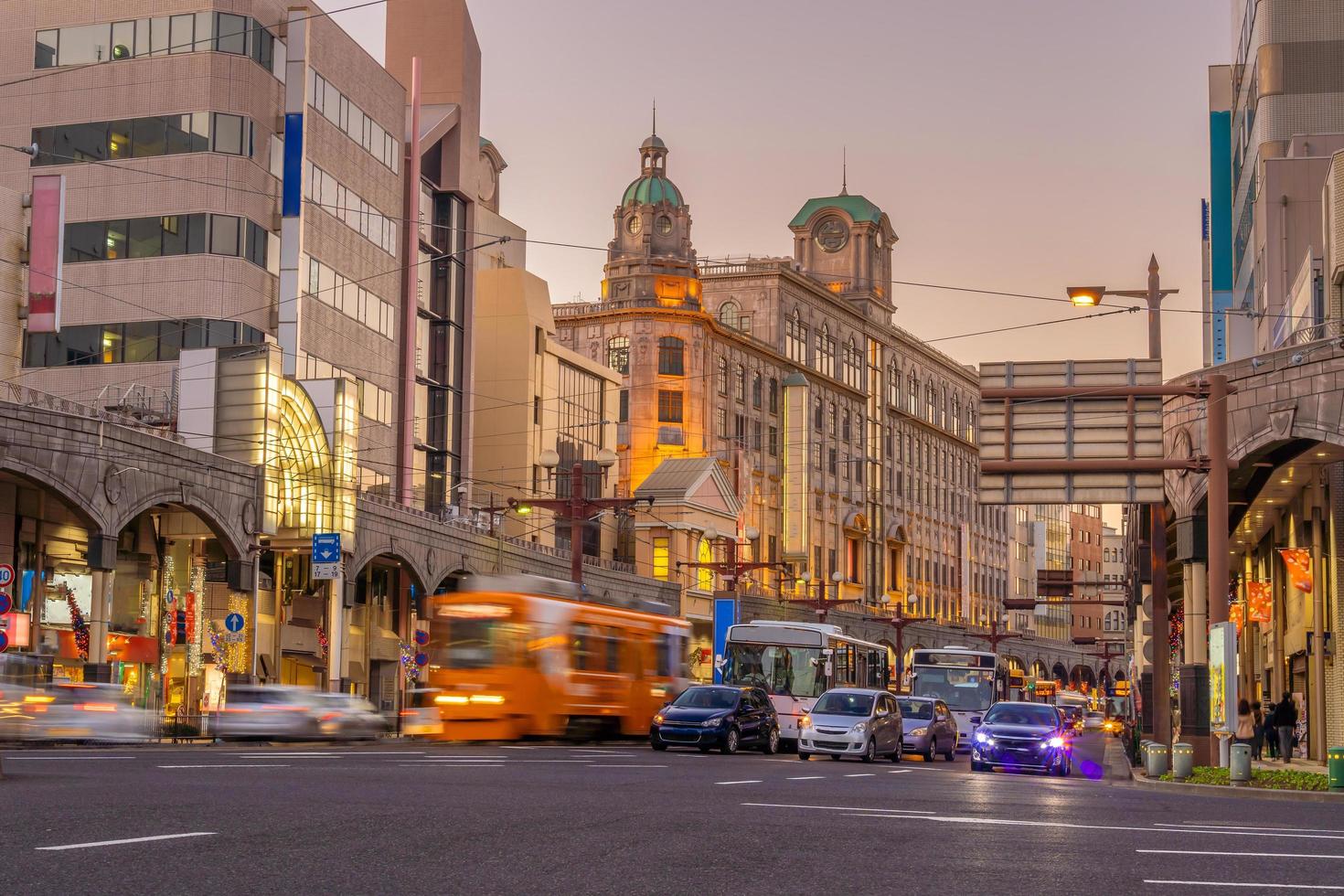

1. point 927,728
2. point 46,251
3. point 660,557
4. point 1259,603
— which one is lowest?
point 927,728

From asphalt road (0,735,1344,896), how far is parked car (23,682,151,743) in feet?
37.1

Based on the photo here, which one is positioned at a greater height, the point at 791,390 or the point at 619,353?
the point at 619,353

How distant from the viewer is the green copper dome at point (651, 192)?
111 metres

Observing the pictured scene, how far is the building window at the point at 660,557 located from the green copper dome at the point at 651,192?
2693 centimetres

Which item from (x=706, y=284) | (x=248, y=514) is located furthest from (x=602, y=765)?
(x=706, y=284)

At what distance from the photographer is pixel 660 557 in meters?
92.6

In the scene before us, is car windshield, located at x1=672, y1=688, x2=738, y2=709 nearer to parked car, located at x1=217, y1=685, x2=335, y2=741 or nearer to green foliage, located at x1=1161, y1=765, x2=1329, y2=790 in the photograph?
parked car, located at x1=217, y1=685, x2=335, y2=741

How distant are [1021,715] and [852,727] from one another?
12.6 ft

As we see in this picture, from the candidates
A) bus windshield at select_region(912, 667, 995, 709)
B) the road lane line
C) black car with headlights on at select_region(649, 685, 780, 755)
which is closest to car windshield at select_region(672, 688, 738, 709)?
black car with headlights on at select_region(649, 685, 780, 755)

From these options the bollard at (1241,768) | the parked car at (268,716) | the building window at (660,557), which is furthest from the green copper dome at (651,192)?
the bollard at (1241,768)

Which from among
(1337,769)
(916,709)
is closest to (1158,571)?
(916,709)

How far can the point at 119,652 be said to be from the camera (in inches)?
2004

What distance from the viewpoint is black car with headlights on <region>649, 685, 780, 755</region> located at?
36.5 m

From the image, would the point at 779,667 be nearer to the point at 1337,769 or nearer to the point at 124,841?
the point at 1337,769
